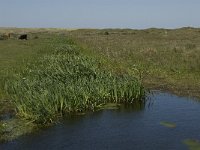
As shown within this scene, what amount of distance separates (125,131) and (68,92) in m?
3.43

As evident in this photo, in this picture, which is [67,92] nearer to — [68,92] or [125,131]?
[68,92]

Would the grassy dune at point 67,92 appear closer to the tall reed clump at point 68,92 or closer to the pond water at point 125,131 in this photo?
the tall reed clump at point 68,92

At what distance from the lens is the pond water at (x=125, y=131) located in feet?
45.2

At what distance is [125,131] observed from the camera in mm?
15484

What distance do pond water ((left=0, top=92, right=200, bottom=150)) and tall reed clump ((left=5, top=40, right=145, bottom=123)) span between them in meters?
0.65

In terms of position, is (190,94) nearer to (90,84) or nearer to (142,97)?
(142,97)

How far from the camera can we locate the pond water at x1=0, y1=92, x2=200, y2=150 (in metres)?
13.8

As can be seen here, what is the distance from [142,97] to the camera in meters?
20.4

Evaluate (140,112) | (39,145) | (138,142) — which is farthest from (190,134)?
(39,145)

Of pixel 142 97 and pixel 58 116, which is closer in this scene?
pixel 58 116

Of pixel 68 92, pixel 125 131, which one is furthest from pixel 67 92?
pixel 125 131

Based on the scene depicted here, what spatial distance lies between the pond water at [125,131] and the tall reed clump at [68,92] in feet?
2.14

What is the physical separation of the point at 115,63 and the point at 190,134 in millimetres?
18388

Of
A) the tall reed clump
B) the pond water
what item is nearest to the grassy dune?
the tall reed clump
